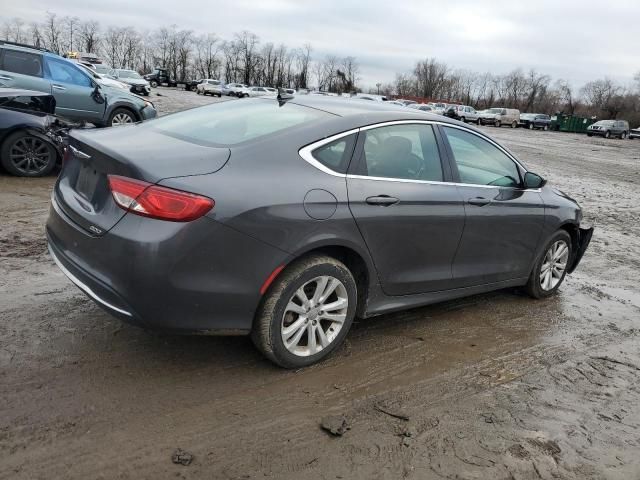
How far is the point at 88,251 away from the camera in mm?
2961

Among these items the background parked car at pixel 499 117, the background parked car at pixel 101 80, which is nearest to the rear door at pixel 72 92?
the background parked car at pixel 101 80

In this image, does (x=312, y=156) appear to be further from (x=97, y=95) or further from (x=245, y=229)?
(x=97, y=95)

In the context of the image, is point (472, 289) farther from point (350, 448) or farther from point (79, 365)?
point (79, 365)

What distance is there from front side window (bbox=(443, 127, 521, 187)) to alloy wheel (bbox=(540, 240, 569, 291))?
36.6 inches

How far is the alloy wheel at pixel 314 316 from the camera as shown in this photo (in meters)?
3.24

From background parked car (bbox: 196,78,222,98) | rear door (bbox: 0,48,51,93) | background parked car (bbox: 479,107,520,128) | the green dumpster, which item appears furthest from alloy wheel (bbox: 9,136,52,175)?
the green dumpster

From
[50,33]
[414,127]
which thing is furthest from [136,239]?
[50,33]

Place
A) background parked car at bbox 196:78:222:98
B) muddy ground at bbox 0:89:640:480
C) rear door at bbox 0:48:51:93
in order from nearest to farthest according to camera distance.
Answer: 1. muddy ground at bbox 0:89:640:480
2. rear door at bbox 0:48:51:93
3. background parked car at bbox 196:78:222:98

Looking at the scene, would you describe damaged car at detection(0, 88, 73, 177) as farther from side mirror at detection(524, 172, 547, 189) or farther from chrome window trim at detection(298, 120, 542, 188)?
side mirror at detection(524, 172, 547, 189)

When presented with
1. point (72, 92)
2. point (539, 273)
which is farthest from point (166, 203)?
point (72, 92)

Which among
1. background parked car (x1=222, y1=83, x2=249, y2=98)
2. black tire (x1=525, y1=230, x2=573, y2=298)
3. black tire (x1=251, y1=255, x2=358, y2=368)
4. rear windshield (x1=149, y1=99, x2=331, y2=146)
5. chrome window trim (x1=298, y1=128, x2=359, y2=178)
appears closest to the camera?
black tire (x1=251, y1=255, x2=358, y2=368)

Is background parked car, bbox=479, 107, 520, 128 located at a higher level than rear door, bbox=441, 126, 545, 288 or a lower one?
lower

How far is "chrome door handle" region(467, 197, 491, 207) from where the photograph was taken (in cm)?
408

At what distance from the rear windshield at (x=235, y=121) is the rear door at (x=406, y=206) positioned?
47 centimetres
